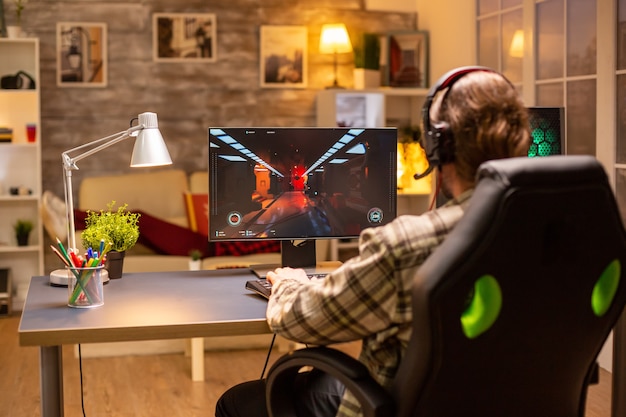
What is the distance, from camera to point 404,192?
6137mm

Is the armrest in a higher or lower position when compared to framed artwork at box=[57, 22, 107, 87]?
lower

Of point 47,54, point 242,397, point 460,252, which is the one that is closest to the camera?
point 460,252

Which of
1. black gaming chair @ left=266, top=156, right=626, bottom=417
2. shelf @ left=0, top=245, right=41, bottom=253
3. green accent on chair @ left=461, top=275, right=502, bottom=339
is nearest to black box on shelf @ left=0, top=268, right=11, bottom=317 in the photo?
shelf @ left=0, top=245, right=41, bottom=253

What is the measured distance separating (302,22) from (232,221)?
12.8 ft

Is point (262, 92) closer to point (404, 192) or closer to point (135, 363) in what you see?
point (404, 192)

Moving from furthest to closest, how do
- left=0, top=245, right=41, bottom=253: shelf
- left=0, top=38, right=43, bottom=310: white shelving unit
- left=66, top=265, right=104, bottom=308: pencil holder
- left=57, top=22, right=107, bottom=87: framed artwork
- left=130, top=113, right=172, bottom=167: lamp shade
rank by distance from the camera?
1. left=57, top=22, right=107, bottom=87: framed artwork
2. left=0, top=38, right=43, bottom=310: white shelving unit
3. left=0, top=245, right=41, bottom=253: shelf
4. left=130, top=113, right=172, bottom=167: lamp shade
5. left=66, top=265, right=104, bottom=308: pencil holder

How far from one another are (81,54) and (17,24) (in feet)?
1.47

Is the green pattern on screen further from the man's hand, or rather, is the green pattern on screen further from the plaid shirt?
the plaid shirt

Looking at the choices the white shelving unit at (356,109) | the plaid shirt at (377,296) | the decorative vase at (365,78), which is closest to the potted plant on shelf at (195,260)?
the white shelving unit at (356,109)

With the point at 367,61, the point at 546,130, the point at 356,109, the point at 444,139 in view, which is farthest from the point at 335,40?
the point at 444,139

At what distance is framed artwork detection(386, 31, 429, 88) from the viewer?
6.41m

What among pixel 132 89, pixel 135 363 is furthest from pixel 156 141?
pixel 132 89

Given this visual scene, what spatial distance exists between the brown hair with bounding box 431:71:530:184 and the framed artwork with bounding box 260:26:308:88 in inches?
186

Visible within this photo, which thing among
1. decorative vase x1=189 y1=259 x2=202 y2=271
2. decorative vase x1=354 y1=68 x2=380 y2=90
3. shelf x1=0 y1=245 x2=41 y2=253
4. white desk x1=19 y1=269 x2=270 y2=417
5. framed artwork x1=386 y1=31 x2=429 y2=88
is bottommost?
decorative vase x1=189 y1=259 x2=202 y2=271
